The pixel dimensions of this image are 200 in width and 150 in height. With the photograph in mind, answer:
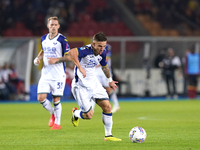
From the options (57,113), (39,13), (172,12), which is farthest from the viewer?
(172,12)

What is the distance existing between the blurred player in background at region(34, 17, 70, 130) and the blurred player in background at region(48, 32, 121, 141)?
4.26 ft

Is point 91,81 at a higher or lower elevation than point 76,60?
lower

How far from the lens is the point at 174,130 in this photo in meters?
8.16

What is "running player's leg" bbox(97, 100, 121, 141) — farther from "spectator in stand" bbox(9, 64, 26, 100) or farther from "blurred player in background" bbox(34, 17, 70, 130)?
"spectator in stand" bbox(9, 64, 26, 100)

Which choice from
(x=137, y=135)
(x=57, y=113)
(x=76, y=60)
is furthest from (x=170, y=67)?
(x=137, y=135)

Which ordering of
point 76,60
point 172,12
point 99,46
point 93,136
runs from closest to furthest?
1. point 99,46
2. point 76,60
3. point 93,136
4. point 172,12

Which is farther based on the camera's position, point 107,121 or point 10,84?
point 10,84

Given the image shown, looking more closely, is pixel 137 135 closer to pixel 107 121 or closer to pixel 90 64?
pixel 107 121

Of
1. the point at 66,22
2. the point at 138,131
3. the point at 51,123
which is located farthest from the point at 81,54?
the point at 66,22

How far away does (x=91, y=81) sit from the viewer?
726 centimetres

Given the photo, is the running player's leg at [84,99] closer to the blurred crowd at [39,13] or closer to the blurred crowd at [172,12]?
the blurred crowd at [39,13]

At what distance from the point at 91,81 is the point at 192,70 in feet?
42.3

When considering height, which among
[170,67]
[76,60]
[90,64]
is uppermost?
[76,60]

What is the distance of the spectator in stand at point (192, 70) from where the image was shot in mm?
19281
